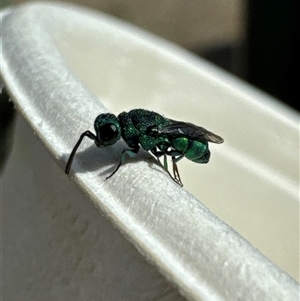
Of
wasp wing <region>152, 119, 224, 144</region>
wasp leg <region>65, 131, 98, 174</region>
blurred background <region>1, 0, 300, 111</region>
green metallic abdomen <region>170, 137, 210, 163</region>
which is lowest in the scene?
blurred background <region>1, 0, 300, 111</region>

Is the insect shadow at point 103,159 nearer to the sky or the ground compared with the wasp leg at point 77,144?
nearer to the ground

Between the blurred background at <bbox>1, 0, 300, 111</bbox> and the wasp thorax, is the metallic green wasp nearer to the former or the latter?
the wasp thorax

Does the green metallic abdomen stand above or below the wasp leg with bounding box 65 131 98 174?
below

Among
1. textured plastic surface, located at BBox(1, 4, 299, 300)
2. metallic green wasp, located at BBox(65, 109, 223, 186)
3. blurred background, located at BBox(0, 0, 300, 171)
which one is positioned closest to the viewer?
textured plastic surface, located at BBox(1, 4, 299, 300)

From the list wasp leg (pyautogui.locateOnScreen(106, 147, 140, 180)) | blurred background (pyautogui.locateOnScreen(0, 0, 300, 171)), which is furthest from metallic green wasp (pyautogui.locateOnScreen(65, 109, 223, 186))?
blurred background (pyautogui.locateOnScreen(0, 0, 300, 171))

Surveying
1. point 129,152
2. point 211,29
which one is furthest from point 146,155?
point 211,29

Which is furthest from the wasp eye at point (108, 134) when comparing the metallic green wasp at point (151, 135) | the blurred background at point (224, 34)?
the blurred background at point (224, 34)

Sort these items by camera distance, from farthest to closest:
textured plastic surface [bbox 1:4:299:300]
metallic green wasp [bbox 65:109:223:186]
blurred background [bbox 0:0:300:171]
A: blurred background [bbox 0:0:300:171] < metallic green wasp [bbox 65:109:223:186] < textured plastic surface [bbox 1:4:299:300]

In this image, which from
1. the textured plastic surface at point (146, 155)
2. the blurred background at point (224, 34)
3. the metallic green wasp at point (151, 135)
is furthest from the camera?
the blurred background at point (224, 34)

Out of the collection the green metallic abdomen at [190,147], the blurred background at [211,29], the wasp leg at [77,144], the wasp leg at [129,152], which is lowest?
the blurred background at [211,29]

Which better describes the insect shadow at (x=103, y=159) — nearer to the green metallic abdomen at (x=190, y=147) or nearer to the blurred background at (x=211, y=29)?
the green metallic abdomen at (x=190, y=147)
